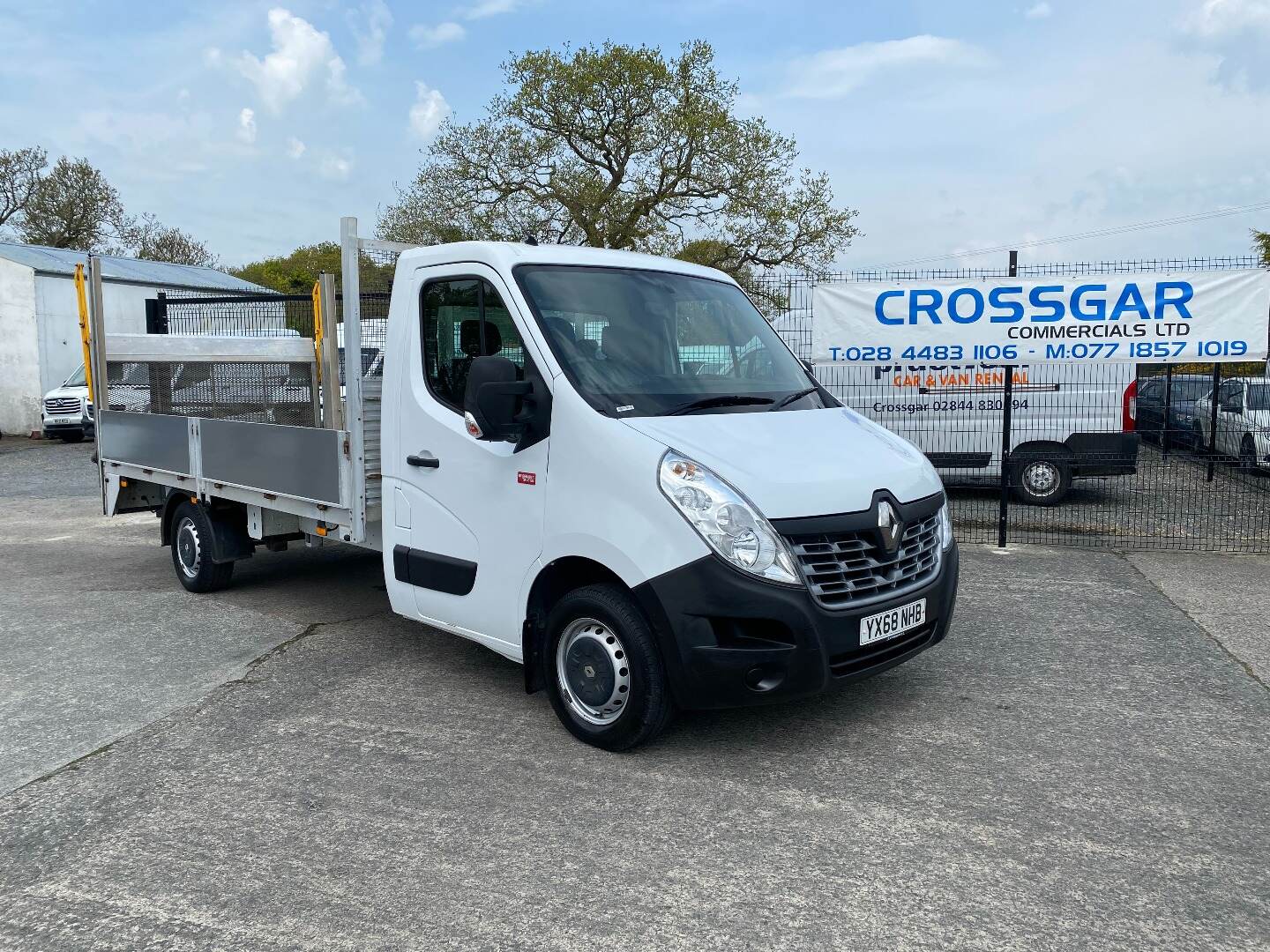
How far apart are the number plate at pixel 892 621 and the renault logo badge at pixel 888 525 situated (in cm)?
28

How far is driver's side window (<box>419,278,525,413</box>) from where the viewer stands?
4781 mm

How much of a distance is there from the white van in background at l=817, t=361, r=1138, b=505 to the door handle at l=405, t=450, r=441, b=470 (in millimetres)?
6497

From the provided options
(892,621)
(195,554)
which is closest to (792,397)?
(892,621)

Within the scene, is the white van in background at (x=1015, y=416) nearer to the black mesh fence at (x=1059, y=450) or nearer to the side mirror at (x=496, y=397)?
the black mesh fence at (x=1059, y=450)

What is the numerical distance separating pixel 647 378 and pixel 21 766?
10.5 ft

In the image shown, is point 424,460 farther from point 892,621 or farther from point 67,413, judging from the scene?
point 67,413

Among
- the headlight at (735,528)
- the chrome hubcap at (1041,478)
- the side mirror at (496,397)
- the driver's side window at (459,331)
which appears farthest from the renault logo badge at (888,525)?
the chrome hubcap at (1041,478)

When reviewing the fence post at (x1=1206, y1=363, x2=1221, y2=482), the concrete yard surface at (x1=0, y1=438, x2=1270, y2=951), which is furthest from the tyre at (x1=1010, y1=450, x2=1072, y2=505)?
the concrete yard surface at (x1=0, y1=438, x2=1270, y2=951)

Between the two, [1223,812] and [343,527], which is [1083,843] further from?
[343,527]

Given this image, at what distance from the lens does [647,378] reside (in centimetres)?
464

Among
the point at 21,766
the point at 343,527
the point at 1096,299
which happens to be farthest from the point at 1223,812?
the point at 1096,299

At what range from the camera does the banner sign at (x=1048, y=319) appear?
8.81m

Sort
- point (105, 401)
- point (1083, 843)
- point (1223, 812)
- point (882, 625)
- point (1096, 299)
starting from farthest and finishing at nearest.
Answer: point (1096, 299) < point (105, 401) < point (882, 625) < point (1223, 812) < point (1083, 843)

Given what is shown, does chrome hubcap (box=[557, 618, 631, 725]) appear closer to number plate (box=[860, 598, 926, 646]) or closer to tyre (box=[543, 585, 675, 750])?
tyre (box=[543, 585, 675, 750])
